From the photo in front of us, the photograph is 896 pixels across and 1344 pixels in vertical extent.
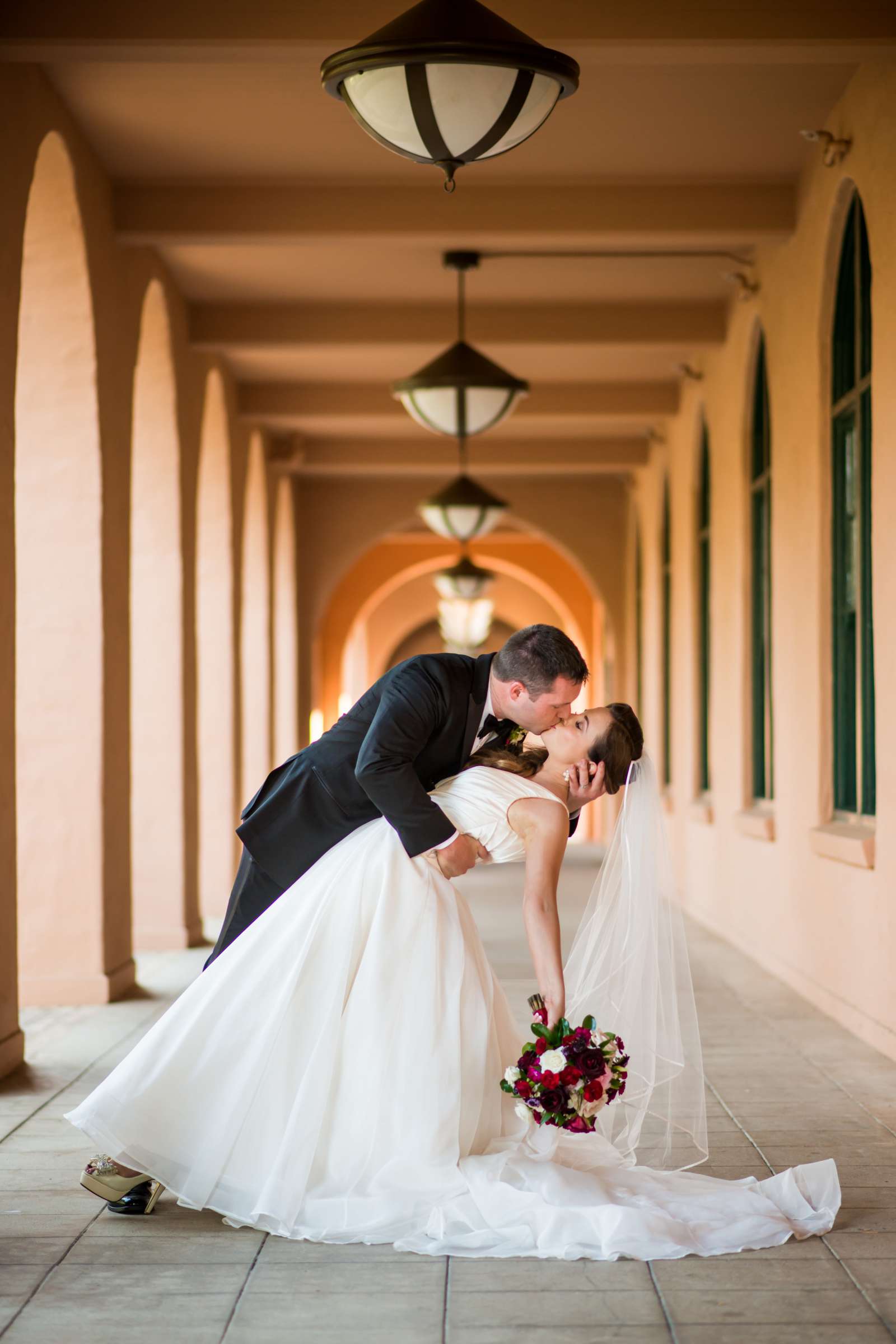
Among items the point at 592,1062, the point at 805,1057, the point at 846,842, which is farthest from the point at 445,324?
the point at 592,1062

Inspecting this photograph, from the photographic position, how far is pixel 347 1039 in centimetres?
379

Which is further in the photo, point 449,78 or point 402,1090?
point 449,78

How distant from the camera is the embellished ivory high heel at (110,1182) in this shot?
3.85 metres

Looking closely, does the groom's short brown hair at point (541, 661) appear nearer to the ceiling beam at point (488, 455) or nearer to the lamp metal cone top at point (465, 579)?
the ceiling beam at point (488, 455)

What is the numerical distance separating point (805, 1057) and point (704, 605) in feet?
19.3

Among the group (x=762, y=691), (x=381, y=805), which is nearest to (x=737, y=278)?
(x=762, y=691)

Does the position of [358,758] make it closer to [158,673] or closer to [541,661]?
[541,661]

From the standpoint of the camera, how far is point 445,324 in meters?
9.87

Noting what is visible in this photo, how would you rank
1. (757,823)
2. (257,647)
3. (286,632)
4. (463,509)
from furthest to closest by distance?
(286,632)
(257,647)
(463,509)
(757,823)

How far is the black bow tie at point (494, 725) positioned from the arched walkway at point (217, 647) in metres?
7.15

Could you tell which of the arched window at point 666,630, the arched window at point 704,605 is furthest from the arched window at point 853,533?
the arched window at point 666,630

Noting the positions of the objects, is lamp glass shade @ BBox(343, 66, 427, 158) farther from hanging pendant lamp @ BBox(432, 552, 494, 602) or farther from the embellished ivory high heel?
hanging pendant lamp @ BBox(432, 552, 494, 602)

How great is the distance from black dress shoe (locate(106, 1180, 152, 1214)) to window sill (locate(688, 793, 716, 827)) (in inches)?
272

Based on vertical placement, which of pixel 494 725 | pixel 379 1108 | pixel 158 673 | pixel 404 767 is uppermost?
pixel 158 673
